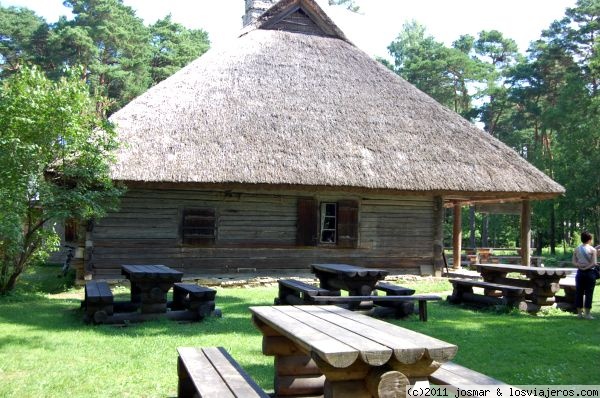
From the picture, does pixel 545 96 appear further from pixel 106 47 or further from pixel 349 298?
pixel 349 298

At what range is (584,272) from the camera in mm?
9039

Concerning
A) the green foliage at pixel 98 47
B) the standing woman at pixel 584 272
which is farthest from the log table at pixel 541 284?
the green foliage at pixel 98 47

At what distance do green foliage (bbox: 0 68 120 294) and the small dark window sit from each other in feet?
9.74

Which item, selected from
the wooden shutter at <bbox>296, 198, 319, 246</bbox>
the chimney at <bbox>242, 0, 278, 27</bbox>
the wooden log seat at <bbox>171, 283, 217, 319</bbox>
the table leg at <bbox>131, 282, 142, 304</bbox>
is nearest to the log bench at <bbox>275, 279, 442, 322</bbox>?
the wooden log seat at <bbox>171, 283, 217, 319</bbox>

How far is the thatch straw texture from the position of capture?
1298cm

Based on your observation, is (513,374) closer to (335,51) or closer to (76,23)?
(335,51)

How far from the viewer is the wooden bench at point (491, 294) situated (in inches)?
378

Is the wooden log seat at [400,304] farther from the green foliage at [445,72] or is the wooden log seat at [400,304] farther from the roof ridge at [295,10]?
the green foliage at [445,72]

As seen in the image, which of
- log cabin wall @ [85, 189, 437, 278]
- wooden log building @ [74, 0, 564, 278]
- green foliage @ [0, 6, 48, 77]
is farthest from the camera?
green foliage @ [0, 6, 48, 77]

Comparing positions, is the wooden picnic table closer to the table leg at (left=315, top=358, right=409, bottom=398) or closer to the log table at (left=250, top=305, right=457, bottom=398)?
the log table at (left=250, top=305, right=457, bottom=398)

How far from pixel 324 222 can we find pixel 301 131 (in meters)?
2.48

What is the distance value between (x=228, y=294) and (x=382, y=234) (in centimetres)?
508

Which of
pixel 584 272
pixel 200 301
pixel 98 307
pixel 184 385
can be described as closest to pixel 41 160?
pixel 98 307

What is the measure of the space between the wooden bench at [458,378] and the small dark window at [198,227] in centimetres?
1049
